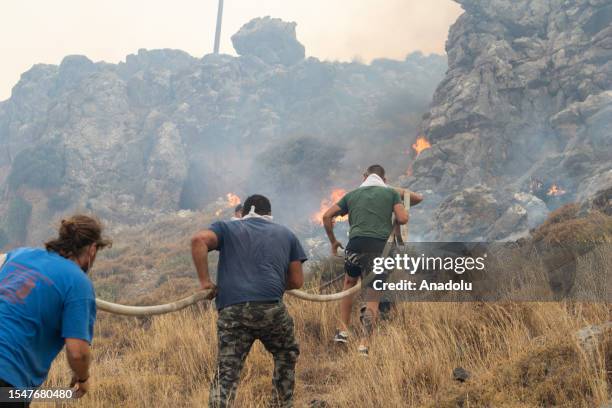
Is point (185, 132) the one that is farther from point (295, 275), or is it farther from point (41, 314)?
point (41, 314)

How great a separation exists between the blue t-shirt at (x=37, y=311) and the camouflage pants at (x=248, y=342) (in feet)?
4.06

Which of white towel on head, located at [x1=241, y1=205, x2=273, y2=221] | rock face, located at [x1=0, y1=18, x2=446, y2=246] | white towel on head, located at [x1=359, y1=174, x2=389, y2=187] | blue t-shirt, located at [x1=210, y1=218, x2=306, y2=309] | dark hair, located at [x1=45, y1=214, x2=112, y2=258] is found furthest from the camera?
rock face, located at [x1=0, y1=18, x2=446, y2=246]

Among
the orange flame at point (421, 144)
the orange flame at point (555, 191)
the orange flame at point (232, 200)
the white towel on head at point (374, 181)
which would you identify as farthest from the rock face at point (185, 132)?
the white towel on head at point (374, 181)

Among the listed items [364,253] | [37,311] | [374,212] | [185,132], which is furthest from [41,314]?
[185,132]

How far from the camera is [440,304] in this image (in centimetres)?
624

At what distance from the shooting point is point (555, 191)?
2659 centimetres

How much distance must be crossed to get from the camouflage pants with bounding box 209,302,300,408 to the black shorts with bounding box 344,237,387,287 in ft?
6.88

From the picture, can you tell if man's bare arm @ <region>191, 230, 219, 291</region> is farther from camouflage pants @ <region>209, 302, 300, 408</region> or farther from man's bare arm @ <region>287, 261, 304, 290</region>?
man's bare arm @ <region>287, 261, 304, 290</region>

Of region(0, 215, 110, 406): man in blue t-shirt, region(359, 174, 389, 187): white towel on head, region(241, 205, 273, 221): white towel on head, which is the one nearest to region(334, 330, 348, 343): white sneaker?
region(359, 174, 389, 187): white towel on head

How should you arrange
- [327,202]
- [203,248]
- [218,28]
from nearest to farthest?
[203,248], [327,202], [218,28]

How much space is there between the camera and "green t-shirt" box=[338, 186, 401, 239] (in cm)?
583

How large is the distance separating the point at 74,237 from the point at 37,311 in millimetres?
414

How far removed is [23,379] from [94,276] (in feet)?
81.3

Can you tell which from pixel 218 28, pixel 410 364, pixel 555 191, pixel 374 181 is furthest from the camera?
pixel 218 28
